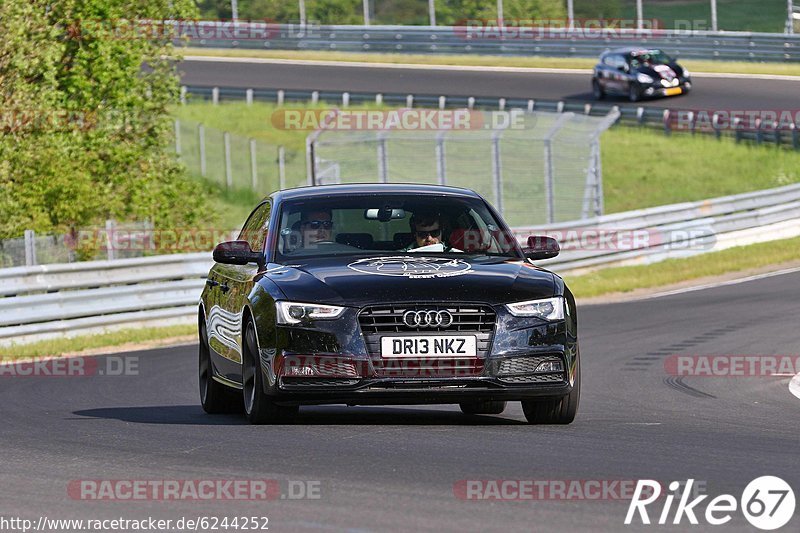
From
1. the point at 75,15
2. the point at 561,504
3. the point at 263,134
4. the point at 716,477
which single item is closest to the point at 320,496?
the point at 561,504

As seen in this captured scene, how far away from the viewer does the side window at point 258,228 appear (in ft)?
35.1

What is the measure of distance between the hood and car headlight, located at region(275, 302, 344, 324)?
37 mm

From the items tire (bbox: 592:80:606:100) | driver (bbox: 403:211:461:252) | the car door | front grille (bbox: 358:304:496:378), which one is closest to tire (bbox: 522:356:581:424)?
front grille (bbox: 358:304:496:378)

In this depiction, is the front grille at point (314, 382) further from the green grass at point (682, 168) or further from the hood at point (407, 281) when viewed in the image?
the green grass at point (682, 168)

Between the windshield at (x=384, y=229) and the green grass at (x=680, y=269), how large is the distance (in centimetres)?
1487

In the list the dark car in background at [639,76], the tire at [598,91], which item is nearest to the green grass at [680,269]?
the dark car in background at [639,76]

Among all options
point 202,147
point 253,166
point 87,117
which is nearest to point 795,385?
point 87,117

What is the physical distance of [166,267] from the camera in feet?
70.8

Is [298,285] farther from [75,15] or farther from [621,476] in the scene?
→ [75,15]

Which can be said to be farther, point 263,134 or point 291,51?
point 291,51

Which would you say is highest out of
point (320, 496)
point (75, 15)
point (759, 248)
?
point (75, 15)

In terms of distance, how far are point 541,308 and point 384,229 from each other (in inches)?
54.4

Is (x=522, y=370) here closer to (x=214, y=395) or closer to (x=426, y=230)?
(x=426, y=230)

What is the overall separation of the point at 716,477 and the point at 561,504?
1.00 metres
